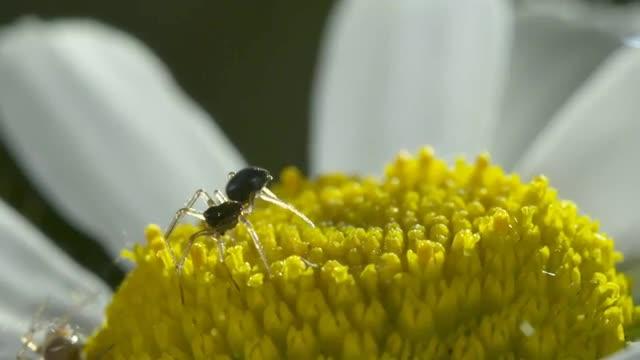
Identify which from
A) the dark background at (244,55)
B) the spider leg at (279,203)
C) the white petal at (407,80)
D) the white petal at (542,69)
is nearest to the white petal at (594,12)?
the white petal at (542,69)

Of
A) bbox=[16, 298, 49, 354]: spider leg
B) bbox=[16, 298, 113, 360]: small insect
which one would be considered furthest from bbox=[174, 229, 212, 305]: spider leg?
bbox=[16, 298, 49, 354]: spider leg

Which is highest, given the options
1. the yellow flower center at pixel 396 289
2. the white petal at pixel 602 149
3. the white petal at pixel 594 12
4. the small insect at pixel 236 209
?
the white petal at pixel 594 12

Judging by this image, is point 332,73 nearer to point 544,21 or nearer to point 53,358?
point 544,21

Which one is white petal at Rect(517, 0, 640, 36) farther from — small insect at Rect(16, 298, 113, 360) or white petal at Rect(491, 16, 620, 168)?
small insect at Rect(16, 298, 113, 360)

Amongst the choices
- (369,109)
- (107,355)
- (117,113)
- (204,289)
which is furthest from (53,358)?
(369,109)

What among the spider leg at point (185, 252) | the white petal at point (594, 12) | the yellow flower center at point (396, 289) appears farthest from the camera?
the white petal at point (594, 12)

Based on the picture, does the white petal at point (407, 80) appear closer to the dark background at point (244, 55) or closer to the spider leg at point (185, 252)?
the dark background at point (244, 55)
